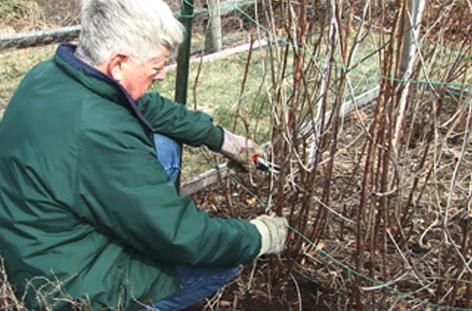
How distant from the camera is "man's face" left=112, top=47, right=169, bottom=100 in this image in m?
1.98

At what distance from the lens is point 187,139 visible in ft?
8.96

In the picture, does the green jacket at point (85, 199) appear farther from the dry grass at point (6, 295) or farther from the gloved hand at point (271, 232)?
the gloved hand at point (271, 232)

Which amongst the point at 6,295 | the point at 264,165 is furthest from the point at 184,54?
the point at 6,295

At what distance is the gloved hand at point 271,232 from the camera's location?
2238 millimetres

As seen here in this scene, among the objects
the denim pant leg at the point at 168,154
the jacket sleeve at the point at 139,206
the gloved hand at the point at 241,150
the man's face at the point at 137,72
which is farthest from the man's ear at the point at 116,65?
the gloved hand at the point at 241,150

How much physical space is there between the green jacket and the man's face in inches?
2.4

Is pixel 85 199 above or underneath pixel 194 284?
above

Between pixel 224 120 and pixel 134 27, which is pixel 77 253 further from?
pixel 224 120

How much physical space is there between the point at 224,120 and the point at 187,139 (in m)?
1.37

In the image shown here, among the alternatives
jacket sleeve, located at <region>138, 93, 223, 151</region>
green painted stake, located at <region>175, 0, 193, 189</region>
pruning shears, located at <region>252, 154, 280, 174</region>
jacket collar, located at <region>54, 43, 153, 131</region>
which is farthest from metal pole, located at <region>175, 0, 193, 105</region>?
jacket collar, located at <region>54, 43, 153, 131</region>

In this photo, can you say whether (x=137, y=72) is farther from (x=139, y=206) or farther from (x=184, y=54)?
(x=184, y=54)

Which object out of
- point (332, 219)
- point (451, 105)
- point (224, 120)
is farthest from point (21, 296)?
point (451, 105)

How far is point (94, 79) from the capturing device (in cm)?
192

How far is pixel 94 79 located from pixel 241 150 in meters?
0.96
